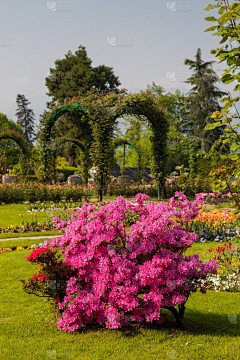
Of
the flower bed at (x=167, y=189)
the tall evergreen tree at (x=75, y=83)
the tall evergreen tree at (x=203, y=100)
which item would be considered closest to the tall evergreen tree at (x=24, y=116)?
the tall evergreen tree at (x=75, y=83)

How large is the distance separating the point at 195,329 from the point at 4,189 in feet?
37.8

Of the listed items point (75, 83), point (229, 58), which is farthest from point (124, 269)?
point (75, 83)

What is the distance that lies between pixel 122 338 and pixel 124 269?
0.67 metres

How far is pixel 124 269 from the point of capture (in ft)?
9.07

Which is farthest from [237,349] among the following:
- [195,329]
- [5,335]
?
[5,335]

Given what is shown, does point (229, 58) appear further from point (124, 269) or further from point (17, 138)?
point (17, 138)

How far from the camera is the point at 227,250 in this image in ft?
16.1

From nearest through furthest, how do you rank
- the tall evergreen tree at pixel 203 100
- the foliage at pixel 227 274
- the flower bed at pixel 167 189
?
the foliage at pixel 227 274
the flower bed at pixel 167 189
the tall evergreen tree at pixel 203 100

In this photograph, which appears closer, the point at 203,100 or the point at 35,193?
the point at 35,193

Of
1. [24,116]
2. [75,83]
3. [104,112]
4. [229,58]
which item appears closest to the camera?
[229,58]

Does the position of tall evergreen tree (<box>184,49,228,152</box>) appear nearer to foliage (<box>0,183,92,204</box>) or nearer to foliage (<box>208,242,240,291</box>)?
foliage (<box>0,183,92,204</box>)

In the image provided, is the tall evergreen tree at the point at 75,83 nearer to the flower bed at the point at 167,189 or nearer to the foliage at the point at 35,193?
the flower bed at the point at 167,189

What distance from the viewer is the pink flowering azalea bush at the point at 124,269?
2736 millimetres

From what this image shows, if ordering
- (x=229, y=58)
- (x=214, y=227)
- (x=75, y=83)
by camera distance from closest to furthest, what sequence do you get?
(x=229, y=58) < (x=214, y=227) < (x=75, y=83)
